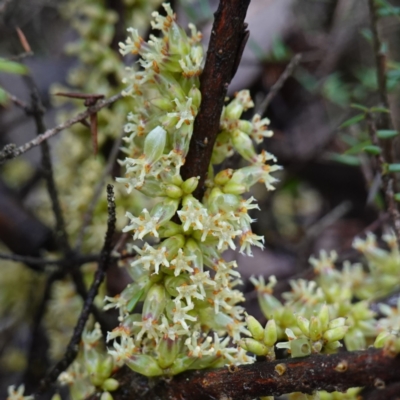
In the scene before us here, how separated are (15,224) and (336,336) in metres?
1.47

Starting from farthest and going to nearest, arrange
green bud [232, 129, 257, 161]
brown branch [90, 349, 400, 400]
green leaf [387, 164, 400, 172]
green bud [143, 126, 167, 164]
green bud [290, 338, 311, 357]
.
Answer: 1. green leaf [387, 164, 400, 172]
2. green bud [232, 129, 257, 161]
3. green bud [143, 126, 167, 164]
4. green bud [290, 338, 311, 357]
5. brown branch [90, 349, 400, 400]

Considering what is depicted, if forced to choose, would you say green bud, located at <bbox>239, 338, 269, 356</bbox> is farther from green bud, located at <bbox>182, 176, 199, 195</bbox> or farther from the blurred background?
the blurred background

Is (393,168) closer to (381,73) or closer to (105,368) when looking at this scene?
(381,73)

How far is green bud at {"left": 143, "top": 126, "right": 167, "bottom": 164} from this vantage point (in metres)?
1.09

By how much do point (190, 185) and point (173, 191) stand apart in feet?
0.13

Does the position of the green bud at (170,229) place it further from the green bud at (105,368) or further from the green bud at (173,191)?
the green bud at (105,368)

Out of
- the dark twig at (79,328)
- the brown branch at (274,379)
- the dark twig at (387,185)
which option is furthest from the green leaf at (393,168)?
the dark twig at (79,328)

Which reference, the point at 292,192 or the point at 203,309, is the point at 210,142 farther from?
the point at 292,192

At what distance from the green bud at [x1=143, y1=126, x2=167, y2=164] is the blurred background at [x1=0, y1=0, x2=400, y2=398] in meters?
0.55

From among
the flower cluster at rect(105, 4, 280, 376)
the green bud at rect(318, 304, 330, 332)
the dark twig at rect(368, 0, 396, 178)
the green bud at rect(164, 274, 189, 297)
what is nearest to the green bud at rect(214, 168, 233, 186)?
the flower cluster at rect(105, 4, 280, 376)

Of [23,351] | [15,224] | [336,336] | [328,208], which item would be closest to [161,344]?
[336,336]

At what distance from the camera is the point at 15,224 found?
2068 mm

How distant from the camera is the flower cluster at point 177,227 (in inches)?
42.5

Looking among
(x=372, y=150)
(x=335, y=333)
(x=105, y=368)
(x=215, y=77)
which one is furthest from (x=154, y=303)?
(x=372, y=150)
